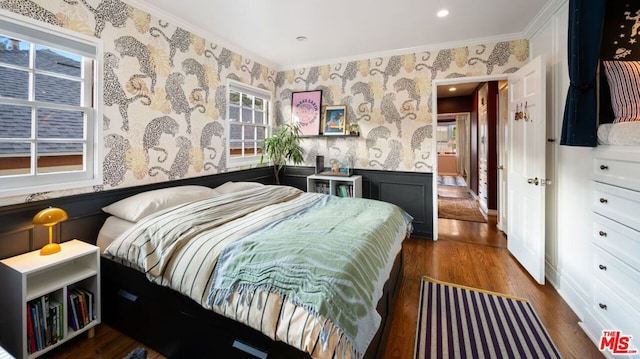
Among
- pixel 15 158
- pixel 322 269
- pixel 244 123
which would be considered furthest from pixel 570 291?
pixel 15 158

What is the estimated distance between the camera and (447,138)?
35.0ft

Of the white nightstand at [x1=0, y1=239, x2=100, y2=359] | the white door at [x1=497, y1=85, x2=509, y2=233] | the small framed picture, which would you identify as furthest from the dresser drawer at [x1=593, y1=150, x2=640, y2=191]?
the white nightstand at [x1=0, y1=239, x2=100, y2=359]

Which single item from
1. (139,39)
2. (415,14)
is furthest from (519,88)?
(139,39)

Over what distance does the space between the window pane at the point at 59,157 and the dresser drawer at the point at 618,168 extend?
3.59 m

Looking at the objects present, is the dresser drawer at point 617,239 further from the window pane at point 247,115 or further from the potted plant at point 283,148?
the window pane at point 247,115

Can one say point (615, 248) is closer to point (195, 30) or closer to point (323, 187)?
point (323, 187)

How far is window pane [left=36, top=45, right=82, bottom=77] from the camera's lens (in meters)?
1.95

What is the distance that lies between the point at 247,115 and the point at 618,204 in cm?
378

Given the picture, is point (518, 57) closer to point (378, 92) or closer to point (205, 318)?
point (378, 92)

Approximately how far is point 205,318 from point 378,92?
3435 mm

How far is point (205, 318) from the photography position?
1.46m

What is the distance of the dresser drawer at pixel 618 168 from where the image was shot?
148 centimetres

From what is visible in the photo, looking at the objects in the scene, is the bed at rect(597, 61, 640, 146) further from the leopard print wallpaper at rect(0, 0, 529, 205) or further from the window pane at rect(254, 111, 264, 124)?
the window pane at rect(254, 111, 264, 124)

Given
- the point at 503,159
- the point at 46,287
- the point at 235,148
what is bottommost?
the point at 46,287
